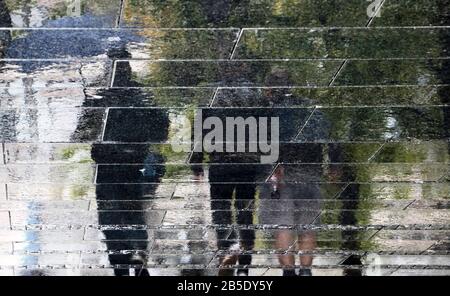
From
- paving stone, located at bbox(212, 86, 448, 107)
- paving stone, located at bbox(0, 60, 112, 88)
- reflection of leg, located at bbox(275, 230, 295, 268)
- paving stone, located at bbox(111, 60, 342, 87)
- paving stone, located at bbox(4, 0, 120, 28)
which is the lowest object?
paving stone, located at bbox(4, 0, 120, 28)

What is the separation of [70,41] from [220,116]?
1.26m

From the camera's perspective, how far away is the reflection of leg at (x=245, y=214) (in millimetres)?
6035

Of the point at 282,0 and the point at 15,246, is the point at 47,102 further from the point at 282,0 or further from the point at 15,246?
Answer: the point at 15,246

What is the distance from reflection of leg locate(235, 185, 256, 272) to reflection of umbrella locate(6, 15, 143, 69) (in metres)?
2.54

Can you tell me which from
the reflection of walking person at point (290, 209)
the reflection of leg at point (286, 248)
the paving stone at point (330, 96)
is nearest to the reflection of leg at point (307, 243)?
the reflection of walking person at point (290, 209)

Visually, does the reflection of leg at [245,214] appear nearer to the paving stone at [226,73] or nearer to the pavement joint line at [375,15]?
the paving stone at [226,73]

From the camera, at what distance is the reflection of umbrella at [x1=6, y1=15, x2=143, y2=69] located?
11.1 ft

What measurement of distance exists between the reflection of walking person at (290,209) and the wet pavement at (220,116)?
29 mm

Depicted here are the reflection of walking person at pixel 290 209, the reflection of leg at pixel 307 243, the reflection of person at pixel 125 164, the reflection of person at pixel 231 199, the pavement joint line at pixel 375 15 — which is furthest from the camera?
the reflection of leg at pixel 307 243

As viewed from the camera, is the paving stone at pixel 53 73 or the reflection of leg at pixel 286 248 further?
the reflection of leg at pixel 286 248

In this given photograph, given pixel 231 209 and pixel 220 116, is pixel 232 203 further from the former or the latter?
pixel 220 116

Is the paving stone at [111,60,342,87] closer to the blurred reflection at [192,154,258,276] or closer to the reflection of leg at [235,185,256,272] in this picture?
the blurred reflection at [192,154,258,276]

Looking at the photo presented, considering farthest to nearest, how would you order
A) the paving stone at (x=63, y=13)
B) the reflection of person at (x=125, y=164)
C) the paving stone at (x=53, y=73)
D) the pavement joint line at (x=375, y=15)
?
the reflection of person at (x=125, y=164)
the paving stone at (x=53, y=73)
the pavement joint line at (x=375, y=15)
the paving stone at (x=63, y=13)

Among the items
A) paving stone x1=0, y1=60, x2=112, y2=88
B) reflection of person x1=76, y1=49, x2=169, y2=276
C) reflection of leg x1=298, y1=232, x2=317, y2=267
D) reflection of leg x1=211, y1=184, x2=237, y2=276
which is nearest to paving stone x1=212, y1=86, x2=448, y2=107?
reflection of person x1=76, y1=49, x2=169, y2=276
